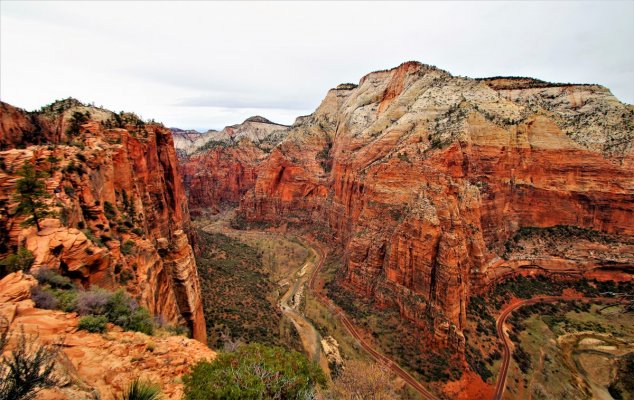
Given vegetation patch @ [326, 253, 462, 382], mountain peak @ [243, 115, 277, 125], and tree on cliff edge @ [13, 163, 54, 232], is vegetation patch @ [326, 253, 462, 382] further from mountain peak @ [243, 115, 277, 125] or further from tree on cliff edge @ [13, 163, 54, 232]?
mountain peak @ [243, 115, 277, 125]

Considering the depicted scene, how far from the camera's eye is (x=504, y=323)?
117 ft

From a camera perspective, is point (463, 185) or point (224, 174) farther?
point (224, 174)

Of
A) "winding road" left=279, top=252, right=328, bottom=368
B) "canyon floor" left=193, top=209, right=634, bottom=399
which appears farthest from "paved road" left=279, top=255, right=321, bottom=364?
"canyon floor" left=193, top=209, right=634, bottom=399

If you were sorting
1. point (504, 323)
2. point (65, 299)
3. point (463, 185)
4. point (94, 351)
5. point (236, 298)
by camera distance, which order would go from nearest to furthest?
point (94, 351) → point (65, 299) → point (504, 323) → point (236, 298) → point (463, 185)

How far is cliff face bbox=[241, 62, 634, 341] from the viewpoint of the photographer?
34.9m

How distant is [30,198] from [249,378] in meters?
12.7

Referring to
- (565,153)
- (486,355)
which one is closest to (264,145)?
(565,153)

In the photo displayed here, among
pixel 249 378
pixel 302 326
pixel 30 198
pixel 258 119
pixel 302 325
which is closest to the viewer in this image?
pixel 249 378

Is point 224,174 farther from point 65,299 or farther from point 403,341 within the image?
point 65,299

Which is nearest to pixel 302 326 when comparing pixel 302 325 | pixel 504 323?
pixel 302 325

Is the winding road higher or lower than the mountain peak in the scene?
lower

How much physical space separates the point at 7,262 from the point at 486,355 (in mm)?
38637

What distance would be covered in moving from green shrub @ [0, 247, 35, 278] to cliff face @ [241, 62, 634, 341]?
33.3 metres

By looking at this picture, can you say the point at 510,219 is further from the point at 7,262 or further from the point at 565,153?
the point at 7,262
